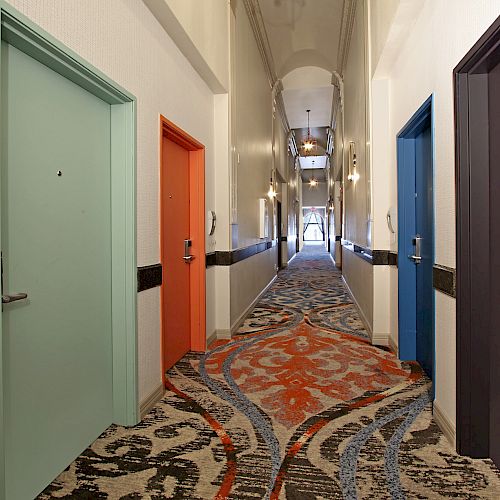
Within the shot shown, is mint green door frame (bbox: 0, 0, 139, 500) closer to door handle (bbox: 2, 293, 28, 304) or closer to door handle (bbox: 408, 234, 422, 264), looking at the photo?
door handle (bbox: 2, 293, 28, 304)

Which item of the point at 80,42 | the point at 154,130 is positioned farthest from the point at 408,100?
the point at 80,42

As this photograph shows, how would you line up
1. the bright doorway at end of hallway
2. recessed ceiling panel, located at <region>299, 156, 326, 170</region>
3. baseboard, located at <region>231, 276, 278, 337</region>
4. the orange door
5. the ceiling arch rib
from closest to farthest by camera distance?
the orange door → baseboard, located at <region>231, 276, 278, 337</region> → the ceiling arch rib → recessed ceiling panel, located at <region>299, 156, 326, 170</region> → the bright doorway at end of hallway

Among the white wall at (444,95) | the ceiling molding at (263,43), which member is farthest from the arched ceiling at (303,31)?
the white wall at (444,95)

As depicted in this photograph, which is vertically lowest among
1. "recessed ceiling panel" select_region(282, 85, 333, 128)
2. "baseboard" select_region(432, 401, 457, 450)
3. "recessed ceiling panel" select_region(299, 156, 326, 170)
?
"baseboard" select_region(432, 401, 457, 450)

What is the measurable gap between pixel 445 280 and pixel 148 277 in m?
1.93

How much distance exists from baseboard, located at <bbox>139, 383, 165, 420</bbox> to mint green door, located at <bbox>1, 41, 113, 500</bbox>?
23 centimetres

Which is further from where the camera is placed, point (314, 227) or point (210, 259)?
point (314, 227)

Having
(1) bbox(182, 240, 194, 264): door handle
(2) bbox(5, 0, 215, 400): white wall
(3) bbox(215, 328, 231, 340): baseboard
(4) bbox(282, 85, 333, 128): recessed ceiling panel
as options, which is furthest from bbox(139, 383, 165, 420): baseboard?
(4) bbox(282, 85, 333, 128): recessed ceiling panel

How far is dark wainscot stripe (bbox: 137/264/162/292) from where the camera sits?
268cm

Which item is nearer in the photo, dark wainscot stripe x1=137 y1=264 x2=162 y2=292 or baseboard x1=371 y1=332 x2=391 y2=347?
dark wainscot stripe x1=137 y1=264 x2=162 y2=292

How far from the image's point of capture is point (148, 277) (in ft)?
9.21

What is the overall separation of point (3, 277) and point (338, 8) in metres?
5.94

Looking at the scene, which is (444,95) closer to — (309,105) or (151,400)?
(151,400)

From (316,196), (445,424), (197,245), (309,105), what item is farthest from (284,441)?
(316,196)
